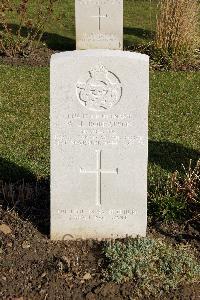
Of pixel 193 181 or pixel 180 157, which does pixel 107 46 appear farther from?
pixel 193 181

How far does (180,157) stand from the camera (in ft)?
24.3

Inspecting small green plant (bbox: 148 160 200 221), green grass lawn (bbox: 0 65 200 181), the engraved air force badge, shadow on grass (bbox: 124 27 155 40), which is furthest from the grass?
shadow on grass (bbox: 124 27 155 40)

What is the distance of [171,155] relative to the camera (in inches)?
294

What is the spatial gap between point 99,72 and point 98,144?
1.91 feet

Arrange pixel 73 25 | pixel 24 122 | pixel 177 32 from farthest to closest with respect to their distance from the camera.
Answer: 1. pixel 73 25
2. pixel 177 32
3. pixel 24 122

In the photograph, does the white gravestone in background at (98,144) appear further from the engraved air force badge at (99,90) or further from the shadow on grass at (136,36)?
the shadow on grass at (136,36)

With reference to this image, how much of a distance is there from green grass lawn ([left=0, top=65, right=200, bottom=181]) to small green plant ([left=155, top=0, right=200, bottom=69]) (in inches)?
22.6

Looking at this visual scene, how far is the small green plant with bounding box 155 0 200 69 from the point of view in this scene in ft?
37.5

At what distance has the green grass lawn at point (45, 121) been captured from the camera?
7.11 metres

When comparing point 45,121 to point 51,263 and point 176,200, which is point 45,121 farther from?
point 51,263

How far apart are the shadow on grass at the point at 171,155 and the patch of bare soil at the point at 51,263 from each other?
171 cm

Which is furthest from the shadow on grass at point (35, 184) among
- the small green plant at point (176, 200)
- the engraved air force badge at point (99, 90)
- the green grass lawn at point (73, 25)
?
the green grass lawn at point (73, 25)

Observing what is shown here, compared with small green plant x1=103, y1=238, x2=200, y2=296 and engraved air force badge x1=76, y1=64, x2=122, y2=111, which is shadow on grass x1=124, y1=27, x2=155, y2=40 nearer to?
engraved air force badge x1=76, y1=64, x2=122, y2=111

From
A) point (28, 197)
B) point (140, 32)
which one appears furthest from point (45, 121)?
point (140, 32)
